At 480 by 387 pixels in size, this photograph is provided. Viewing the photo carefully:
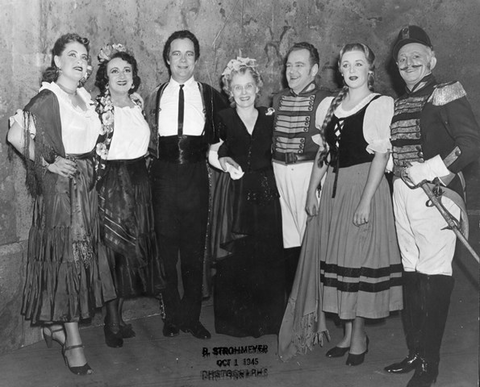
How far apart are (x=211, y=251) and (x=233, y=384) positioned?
1225 millimetres

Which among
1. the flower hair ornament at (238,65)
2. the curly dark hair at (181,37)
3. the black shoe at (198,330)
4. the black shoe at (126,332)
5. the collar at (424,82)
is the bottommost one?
the black shoe at (126,332)

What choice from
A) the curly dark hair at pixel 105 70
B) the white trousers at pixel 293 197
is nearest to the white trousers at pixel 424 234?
the white trousers at pixel 293 197

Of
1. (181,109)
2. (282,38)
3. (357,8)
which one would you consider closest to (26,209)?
(181,109)

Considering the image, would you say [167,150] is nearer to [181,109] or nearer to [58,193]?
[181,109]

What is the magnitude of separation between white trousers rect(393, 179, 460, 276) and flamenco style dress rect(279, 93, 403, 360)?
131mm

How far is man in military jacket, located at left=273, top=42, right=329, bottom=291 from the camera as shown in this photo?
14.1 feet

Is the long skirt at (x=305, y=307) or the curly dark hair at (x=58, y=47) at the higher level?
the curly dark hair at (x=58, y=47)

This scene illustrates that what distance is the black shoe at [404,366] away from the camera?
3900 mm

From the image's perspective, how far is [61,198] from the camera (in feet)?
12.8

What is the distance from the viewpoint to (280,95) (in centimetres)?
449

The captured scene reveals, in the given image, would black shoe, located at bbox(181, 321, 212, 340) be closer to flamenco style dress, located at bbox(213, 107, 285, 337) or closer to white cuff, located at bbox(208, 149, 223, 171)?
flamenco style dress, located at bbox(213, 107, 285, 337)

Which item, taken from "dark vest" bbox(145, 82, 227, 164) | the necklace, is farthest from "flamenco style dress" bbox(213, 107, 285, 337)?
the necklace

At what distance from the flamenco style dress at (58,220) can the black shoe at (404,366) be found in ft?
6.37

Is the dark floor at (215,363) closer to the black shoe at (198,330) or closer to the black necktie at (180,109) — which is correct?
the black shoe at (198,330)
